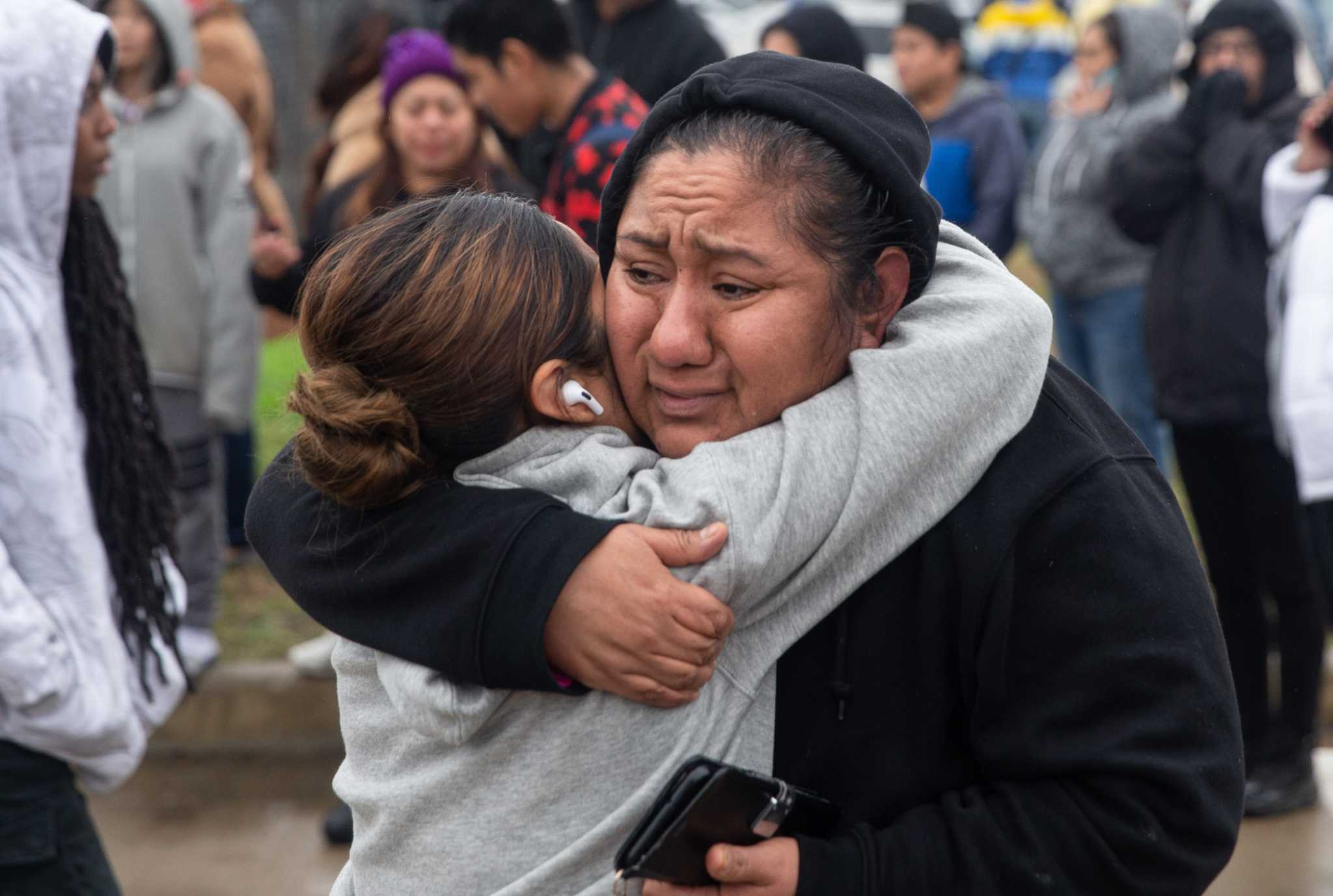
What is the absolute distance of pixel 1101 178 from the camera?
19.5ft

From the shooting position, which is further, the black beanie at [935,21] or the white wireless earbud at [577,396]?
the black beanie at [935,21]

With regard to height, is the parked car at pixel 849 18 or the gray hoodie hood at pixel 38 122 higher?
the gray hoodie hood at pixel 38 122

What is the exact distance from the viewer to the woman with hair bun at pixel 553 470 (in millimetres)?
1649

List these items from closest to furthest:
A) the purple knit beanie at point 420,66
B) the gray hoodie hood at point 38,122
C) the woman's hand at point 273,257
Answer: the gray hoodie hood at point 38,122
the woman's hand at point 273,257
the purple knit beanie at point 420,66

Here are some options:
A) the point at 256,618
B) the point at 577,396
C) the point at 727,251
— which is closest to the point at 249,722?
the point at 256,618

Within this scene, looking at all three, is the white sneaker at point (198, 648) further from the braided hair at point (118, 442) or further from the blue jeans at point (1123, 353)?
the blue jeans at point (1123, 353)

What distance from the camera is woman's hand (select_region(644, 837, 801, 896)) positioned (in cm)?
164

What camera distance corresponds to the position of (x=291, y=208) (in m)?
12.3

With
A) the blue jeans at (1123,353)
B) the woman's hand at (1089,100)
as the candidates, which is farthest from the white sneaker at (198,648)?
the woman's hand at (1089,100)

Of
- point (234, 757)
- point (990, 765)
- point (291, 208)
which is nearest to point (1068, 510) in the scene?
point (990, 765)

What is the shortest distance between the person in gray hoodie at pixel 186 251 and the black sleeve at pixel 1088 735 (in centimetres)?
444

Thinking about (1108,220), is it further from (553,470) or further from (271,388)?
(271,388)

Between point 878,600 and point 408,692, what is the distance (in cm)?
53

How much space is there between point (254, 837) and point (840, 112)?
13.2ft
